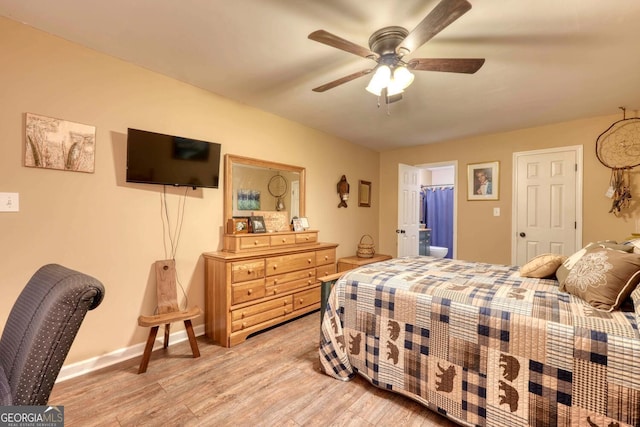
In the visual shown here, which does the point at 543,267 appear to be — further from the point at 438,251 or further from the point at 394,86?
the point at 438,251

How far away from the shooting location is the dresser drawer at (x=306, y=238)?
337 centimetres

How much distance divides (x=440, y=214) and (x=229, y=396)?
592cm

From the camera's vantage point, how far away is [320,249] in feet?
11.5

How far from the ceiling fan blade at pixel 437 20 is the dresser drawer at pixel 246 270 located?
84.6 inches

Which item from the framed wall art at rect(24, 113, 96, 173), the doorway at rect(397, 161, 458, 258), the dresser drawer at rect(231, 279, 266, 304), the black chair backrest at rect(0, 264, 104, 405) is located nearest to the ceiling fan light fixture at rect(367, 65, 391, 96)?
the black chair backrest at rect(0, 264, 104, 405)

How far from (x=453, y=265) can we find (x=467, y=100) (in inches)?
66.7

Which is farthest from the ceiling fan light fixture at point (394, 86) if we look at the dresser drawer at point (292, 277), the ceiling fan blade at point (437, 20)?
the dresser drawer at point (292, 277)

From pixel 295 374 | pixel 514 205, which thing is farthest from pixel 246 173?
pixel 514 205

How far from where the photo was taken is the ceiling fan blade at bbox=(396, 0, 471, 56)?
48.8 inches

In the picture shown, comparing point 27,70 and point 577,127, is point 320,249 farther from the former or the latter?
point 577,127

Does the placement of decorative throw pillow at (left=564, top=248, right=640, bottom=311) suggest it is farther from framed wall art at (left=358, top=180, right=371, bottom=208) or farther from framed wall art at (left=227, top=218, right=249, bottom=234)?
framed wall art at (left=358, top=180, right=371, bottom=208)

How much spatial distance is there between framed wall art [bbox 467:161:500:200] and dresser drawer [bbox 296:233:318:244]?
251cm

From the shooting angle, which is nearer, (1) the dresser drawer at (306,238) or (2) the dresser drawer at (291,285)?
(2) the dresser drawer at (291,285)

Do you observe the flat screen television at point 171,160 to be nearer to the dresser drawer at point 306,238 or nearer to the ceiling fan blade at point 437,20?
the dresser drawer at point 306,238
